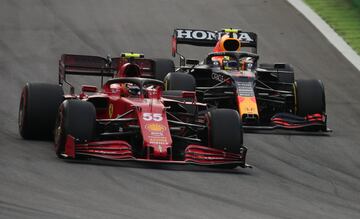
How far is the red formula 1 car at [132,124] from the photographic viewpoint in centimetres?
1761

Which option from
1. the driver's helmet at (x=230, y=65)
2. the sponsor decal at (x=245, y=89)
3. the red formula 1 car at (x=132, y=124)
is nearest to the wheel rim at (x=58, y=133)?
the red formula 1 car at (x=132, y=124)

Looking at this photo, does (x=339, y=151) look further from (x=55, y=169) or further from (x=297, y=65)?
(x=297, y=65)

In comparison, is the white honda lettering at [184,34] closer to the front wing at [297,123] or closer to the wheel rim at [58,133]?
the front wing at [297,123]

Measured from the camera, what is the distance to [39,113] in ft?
64.2

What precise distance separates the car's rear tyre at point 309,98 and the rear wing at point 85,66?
162 inches

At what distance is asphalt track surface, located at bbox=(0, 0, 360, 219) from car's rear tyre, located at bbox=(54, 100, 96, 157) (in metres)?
0.43

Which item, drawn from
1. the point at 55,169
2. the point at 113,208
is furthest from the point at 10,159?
the point at 113,208

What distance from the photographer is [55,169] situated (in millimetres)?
16500

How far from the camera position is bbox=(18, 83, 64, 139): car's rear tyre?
19.5m

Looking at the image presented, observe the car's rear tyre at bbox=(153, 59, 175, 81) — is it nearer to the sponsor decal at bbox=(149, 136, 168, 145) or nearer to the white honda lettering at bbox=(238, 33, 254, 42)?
the white honda lettering at bbox=(238, 33, 254, 42)

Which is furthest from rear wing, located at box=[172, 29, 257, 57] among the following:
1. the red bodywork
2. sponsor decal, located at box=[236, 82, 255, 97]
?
the red bodywork

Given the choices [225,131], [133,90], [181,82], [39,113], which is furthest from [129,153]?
[181,82]

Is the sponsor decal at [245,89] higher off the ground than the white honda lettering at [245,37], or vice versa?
the white honda lettering at [245,37]

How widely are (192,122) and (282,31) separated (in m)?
15.9
